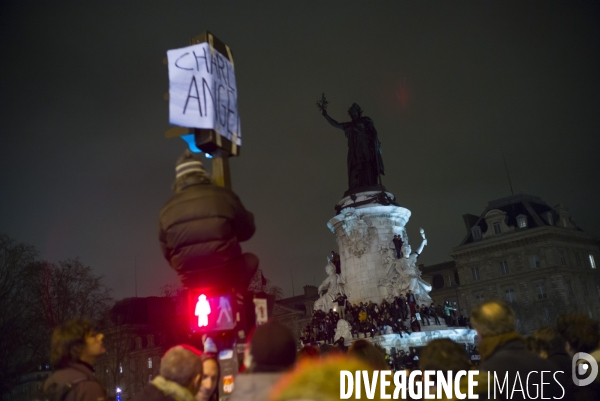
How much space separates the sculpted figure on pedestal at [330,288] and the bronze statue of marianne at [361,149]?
14.4 ft

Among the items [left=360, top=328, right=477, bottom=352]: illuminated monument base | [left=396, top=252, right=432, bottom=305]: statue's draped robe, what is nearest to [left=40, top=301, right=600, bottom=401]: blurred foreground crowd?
[left=360, top=328, right=477, bottom=352]: illuminated monument base

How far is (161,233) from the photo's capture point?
165 inches

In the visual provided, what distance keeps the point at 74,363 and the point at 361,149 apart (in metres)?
23.2

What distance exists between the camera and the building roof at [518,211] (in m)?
58.1

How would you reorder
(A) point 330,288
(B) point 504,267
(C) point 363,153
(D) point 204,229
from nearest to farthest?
(D) point 204,229
(A) point 330,288
(C) point 363,153
(B) point 504,267

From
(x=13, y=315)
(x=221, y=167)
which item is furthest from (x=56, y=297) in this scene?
(x=221, y=167)

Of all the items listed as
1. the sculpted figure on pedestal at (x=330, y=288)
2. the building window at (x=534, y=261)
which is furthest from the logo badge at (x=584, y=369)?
the building window at (x=534, y=261)

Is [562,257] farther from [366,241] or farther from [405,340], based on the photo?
[405,340]

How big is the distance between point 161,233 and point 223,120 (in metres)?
1.23

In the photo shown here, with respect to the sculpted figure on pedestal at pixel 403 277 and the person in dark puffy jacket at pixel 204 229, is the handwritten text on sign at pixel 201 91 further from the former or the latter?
the sculpted figure on pedestal at pixel 403 277

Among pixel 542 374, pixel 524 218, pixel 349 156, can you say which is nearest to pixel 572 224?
pixel 524 218

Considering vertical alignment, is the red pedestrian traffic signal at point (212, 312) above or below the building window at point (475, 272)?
below

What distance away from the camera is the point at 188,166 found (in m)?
4.27

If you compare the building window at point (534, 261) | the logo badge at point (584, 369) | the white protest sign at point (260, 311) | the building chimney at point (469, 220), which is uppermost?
the building chimney at point (469, 220)
